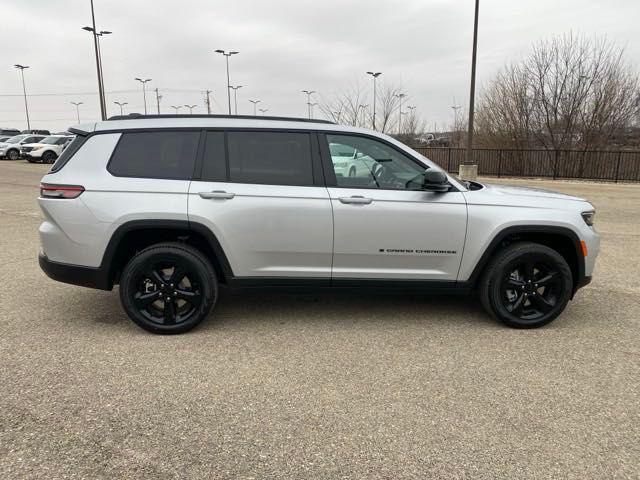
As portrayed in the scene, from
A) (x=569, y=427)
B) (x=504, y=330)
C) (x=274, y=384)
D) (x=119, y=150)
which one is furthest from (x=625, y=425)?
(x=119, y=150)

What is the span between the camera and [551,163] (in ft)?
75.3

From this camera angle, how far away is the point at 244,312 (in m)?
4.71

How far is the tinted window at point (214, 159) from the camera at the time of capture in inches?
161

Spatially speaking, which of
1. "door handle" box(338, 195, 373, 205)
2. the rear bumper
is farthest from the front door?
the rear bumper

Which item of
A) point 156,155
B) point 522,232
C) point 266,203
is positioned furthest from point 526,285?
point 156,155

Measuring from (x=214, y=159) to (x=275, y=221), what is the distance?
0.74m

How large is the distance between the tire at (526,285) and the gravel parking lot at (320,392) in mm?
183

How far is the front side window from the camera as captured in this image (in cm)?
419

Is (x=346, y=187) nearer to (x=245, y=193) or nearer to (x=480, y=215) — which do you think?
(x=245, y=193)

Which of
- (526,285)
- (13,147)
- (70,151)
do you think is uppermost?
(70,151)

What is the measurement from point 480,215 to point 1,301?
4.67m

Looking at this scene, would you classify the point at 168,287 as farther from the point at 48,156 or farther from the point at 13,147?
the point at 13,147

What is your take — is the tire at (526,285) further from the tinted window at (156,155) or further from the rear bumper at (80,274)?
the rear bumper at (80,274)

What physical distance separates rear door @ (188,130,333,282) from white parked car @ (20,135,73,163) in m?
29.9
